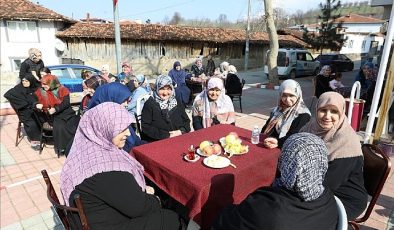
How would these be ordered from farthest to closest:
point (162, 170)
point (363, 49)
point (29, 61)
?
1. point (363, 49)
2. point (29, 61)
3. point (162, 170)

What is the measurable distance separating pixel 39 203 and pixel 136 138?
1597 millimetres

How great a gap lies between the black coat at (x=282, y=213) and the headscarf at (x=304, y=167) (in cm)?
6

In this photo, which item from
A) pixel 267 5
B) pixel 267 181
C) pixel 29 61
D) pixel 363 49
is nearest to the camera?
pixel 267 181

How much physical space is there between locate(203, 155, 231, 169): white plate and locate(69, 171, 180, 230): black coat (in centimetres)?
64

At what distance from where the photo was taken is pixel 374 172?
2.42 meters

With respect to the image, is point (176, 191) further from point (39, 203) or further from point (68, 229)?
point (39, 203)

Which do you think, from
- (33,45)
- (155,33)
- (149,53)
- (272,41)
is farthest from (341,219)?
(33,45)

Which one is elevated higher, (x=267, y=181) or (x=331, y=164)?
(x=331, y=164)

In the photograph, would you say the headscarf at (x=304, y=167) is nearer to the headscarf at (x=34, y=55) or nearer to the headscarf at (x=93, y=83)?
the headscarf at (x=93, y=83)

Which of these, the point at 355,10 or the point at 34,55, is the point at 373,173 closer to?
the point at 34,55

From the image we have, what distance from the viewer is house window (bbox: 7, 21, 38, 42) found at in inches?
656

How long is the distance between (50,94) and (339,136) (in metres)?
4.94

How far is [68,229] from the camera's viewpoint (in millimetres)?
2125

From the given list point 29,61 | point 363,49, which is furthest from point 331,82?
point 363,49
